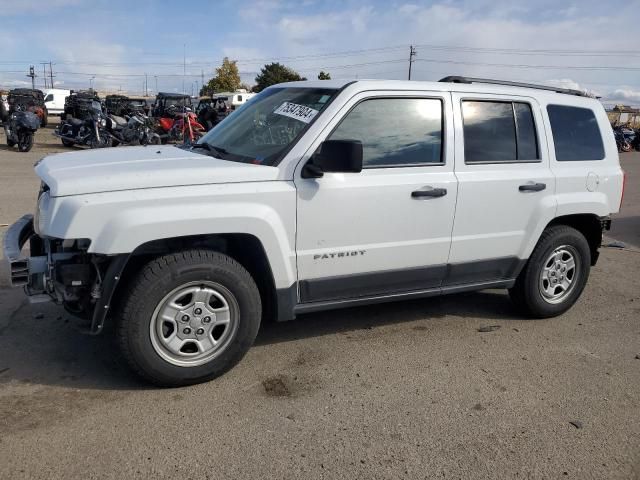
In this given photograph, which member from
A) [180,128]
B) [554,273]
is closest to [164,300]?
[554,273]

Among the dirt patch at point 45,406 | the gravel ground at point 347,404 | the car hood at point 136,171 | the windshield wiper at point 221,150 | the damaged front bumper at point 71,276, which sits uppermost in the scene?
the windshield wiper at point 221,150

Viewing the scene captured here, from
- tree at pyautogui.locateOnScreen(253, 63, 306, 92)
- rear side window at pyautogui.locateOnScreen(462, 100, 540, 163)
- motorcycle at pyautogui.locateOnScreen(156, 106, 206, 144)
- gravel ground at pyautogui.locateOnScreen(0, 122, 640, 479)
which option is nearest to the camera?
gravel ground at pyautogui.locateOnScreen(0, 122, 640, 479)

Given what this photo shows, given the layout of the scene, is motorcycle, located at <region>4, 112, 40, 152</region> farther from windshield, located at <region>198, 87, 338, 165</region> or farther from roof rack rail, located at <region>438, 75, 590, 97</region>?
roof rack rail, located at <region>438, 75, 590, 97</region>

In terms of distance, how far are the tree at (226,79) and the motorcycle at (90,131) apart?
174 ft

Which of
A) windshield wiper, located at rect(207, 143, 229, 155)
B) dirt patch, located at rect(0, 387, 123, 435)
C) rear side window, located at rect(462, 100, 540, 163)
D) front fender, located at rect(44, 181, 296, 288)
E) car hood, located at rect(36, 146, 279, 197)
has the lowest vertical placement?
dirt patch, located at rect(0, 387, 123, 435)

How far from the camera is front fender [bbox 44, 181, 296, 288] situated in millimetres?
3188

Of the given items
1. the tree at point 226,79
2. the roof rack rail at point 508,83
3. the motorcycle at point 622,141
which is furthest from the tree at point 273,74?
the roof rack rail at point 508,83

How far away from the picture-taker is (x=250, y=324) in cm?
370

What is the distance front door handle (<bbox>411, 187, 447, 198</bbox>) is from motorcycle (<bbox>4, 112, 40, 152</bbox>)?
15442 millimetres

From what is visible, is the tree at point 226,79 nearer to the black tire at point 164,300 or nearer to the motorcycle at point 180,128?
the motorcycle at point 180,128

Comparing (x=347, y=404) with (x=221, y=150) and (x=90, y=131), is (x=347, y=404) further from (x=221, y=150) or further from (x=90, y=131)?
(x=90, y=131)

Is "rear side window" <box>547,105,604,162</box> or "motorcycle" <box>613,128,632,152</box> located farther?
"motorcycle" <box>613,128,632,152</box>

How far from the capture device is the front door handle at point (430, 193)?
4.09 m

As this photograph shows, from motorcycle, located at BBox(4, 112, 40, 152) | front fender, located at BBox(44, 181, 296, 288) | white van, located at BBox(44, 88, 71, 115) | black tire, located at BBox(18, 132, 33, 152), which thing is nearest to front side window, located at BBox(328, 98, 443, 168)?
front fender, located at BBox(44, 181, 296, 288)
